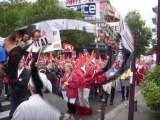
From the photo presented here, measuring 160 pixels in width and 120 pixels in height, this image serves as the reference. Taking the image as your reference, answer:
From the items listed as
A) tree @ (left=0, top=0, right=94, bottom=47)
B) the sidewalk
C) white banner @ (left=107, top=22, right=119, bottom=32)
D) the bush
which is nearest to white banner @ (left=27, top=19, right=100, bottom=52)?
white banner @ (left=107, top=22, right=119, bottom=32)

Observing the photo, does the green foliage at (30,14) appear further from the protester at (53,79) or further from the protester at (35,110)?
the protester at (35,110)

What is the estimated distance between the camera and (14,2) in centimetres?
6281

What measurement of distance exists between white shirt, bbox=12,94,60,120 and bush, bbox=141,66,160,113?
6.10 metres

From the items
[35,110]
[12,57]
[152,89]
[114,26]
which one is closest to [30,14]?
[152,89]

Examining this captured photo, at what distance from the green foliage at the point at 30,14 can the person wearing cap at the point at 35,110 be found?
15388mm

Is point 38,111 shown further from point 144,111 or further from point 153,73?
point 144,111

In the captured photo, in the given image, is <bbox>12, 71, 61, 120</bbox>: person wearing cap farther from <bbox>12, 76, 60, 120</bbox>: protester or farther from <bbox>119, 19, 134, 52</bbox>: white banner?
<bbox>119, 19, 134, 52</bbox>: white banner

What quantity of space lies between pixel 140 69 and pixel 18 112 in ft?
56.2

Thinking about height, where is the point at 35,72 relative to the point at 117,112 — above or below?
above

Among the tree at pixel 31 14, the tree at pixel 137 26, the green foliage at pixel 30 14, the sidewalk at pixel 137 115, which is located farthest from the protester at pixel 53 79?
the green foliage at pixel 30 14

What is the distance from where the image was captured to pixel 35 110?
3.86m

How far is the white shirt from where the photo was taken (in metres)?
3.81

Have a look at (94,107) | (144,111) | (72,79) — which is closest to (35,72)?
(72,79)

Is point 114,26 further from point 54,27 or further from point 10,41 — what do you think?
point 10,41
